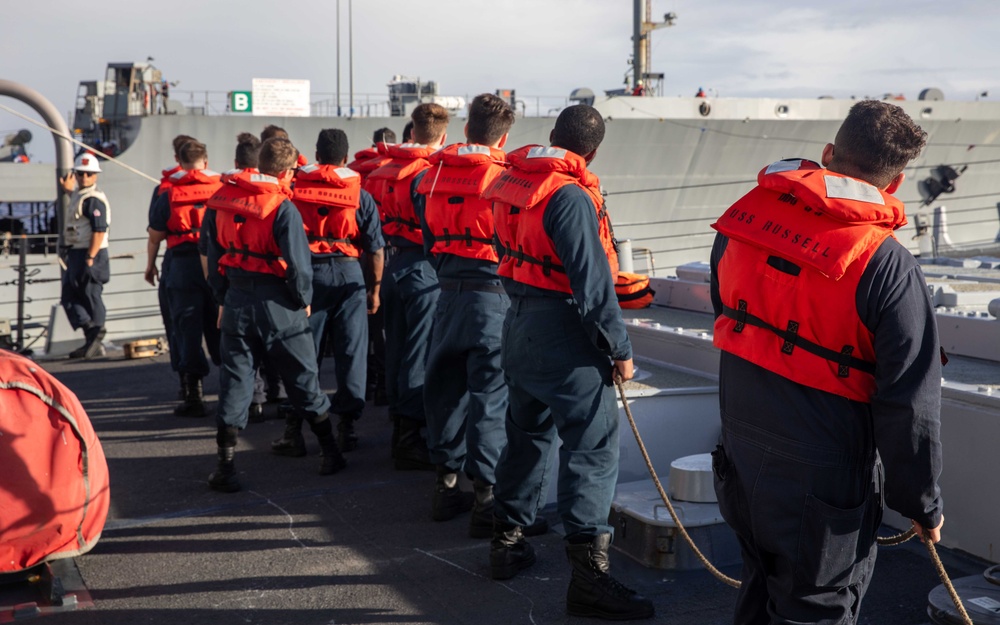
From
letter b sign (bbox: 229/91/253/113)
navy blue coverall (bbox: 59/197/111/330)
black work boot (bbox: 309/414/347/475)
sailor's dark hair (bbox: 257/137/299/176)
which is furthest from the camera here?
letter b sign (bbox: 229/91/253/113)

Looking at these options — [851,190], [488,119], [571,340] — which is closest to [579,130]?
[571,340]

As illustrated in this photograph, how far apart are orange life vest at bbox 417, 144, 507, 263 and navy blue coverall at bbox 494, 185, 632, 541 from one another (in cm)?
88

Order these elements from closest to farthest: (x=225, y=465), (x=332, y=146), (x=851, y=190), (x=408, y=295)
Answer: (x=851, y=190), (x=225, y=465), (x=408, y=295), (x=332, y=146)

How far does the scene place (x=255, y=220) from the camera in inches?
196

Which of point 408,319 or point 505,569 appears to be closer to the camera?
point 505,569

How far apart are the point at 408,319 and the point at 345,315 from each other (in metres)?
0.40

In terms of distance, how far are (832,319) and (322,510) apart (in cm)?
309

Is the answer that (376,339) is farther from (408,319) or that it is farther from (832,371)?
(832,371)

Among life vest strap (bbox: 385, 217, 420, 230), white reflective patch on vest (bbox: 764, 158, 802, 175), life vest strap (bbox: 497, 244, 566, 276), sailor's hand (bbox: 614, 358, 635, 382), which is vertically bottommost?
sailor's hand (bbox: 614, 358, 635, 382)

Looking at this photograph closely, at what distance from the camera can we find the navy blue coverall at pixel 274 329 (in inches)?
194

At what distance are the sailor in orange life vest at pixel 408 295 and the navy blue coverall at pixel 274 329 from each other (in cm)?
53

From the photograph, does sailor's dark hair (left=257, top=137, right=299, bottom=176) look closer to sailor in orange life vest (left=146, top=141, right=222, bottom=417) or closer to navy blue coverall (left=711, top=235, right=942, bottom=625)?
sailor in orange life vest (left=146, top=141, right=222, bottom=417)

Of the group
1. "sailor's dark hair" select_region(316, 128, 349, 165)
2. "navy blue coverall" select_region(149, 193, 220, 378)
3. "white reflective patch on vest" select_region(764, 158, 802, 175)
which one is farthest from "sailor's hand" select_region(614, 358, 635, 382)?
"navy blue coverall" select_region(149, 193, 220, 378)

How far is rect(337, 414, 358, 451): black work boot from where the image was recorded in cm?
579
